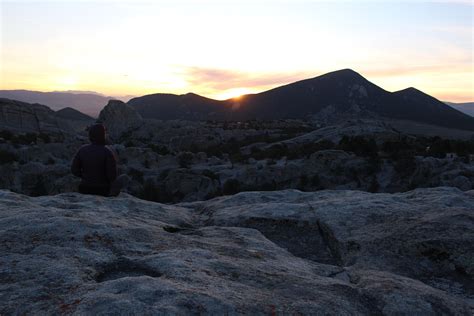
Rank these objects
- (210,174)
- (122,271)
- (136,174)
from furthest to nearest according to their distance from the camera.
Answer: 1. (136,174)
2. (210,174)
3. (122,271)

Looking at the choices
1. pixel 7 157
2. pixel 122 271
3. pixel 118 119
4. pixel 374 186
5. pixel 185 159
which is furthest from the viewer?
pixel 118 119

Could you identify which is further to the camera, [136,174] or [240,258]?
[136,174]

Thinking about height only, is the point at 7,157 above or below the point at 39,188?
above

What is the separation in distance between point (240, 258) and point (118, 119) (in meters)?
120

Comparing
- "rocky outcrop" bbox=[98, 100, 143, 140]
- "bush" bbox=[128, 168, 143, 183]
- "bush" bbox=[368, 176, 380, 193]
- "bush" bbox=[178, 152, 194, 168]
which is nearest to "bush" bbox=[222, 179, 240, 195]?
"bush" bbox=[128, 168, 143, 183]

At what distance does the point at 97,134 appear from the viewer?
11.9 meters

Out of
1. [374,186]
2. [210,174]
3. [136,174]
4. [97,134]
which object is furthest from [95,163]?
[136,174]

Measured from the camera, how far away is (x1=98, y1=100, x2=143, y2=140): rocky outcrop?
117000 millimetres

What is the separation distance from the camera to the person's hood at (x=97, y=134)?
11.8m

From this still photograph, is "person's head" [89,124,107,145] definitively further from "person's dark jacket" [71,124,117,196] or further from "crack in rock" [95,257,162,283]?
"crack in rock" [95,257,162,283]

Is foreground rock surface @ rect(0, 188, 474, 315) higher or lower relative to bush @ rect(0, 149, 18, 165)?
higher

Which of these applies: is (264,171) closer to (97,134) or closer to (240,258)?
(97,134)

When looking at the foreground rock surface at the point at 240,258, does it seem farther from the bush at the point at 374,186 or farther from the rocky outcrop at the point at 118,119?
the rocky outcrop at the point at 118,119

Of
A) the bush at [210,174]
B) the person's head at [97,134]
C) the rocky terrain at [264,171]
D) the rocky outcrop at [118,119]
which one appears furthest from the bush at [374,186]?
the rocky outcrop at [118,119]
